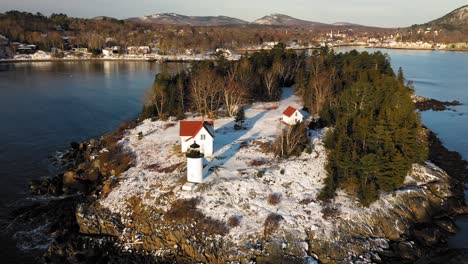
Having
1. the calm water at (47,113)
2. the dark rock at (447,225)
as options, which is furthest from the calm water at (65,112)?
the dark rock at (447,225)

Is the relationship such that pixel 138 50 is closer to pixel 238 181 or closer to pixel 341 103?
pixel 341 103

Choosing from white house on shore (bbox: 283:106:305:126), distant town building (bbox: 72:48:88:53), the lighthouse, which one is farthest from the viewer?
distant town building (bbox: 72:48:88:53)

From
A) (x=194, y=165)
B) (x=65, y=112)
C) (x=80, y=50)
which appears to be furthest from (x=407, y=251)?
(x=80, y=50)

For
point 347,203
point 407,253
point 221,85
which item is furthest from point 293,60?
point 407,253

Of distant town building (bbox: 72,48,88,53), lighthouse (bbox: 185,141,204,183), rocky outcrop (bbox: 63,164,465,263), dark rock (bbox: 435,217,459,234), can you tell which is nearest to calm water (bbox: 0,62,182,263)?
rocky outcrop (bbox: 63,164,465,263)

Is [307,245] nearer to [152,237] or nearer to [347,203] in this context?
[347,203]

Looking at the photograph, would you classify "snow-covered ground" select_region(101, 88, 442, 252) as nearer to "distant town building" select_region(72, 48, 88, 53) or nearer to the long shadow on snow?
the long shadow on snow
